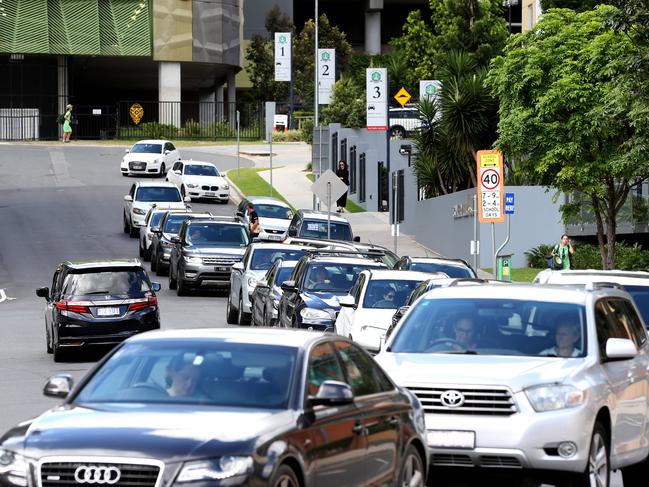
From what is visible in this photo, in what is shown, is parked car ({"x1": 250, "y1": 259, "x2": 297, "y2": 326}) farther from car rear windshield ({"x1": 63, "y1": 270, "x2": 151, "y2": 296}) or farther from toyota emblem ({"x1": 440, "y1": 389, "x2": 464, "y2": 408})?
toyota emblem ({"x1": 440, "y1": 389, "x2": 464, "y2": 408})

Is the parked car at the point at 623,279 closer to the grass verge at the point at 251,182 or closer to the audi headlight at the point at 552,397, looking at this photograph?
the audi headlight at the point at 552,397

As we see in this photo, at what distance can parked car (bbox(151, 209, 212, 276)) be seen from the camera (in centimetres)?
3941

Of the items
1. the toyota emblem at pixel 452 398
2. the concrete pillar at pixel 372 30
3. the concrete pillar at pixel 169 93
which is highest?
the concrete pillar at pixel 372 30

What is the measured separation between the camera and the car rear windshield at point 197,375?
9.08 metres

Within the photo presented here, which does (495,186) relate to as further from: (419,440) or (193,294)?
(419,440)

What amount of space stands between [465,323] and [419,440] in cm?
205

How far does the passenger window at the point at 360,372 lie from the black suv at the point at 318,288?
1249 centimetres

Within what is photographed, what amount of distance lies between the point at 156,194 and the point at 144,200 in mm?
543

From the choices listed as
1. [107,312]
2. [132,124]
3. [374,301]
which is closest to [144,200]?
[107,312]

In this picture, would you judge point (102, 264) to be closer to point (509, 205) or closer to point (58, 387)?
point (509, 205)

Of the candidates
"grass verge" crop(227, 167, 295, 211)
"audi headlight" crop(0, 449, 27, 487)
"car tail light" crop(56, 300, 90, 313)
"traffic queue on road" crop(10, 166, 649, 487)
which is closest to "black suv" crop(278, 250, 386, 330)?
"car tail light" crop(56, 300, 90, 313)

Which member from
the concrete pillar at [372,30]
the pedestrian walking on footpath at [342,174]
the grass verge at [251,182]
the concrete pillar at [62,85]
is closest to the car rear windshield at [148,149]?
the grass verge at [251,182]

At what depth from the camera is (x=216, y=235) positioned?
36.7 metres

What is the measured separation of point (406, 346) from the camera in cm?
1240
